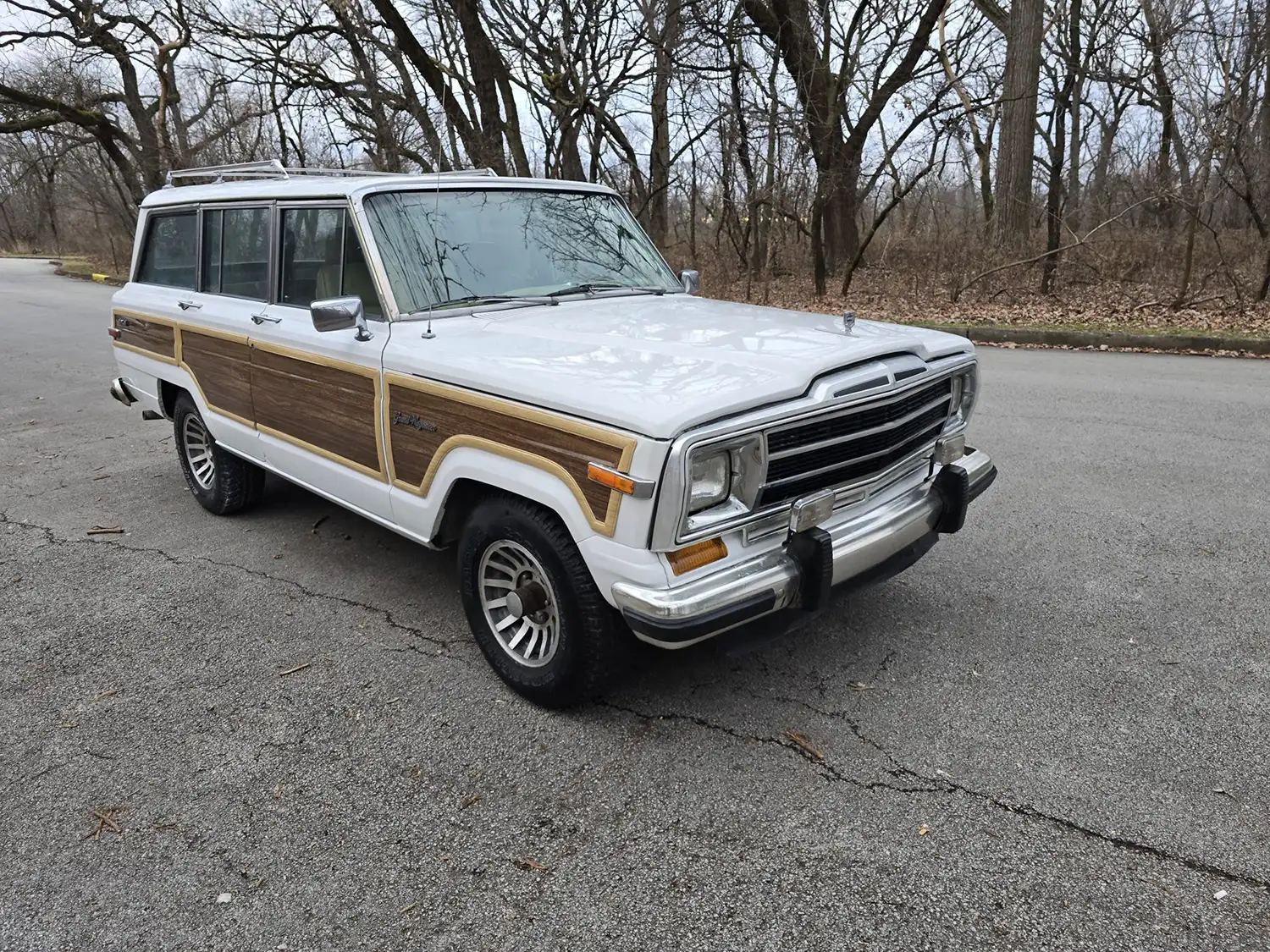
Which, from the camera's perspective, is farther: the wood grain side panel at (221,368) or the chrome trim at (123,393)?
the chrome trim at (123,393)

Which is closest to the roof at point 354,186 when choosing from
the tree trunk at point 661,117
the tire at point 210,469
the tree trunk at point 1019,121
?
the tire at point 210,469

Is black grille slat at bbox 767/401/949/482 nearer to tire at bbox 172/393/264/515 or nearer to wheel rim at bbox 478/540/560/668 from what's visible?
wheel rim at bbox 478/540/560/668

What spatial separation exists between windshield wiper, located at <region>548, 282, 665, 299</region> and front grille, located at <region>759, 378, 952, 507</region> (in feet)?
5.19

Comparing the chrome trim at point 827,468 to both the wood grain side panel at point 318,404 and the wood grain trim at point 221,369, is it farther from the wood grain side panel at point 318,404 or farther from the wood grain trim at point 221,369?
the wood grain trim at point 221,369

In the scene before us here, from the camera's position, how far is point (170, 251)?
5.46 metres

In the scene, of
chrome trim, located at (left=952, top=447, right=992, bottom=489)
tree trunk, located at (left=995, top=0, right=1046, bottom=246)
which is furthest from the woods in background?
chrome trim, located at (left=952, top=447, right=992, bottom=489)

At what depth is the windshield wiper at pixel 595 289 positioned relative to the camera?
13.4 ft

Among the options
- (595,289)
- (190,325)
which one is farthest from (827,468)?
(190,325)

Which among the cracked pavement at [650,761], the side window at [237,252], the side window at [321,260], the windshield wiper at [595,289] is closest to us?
the cracked pavement at [650,761]

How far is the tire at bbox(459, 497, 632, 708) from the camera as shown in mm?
2939

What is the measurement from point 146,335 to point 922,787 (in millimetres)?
5328

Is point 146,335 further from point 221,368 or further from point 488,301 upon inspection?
point 488,301

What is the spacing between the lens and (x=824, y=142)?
15.8 meters

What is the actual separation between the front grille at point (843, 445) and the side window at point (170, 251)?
405 cm
